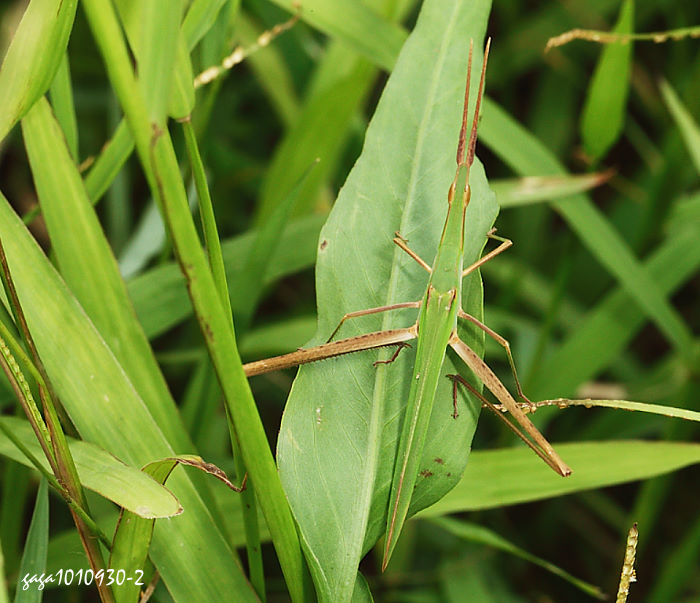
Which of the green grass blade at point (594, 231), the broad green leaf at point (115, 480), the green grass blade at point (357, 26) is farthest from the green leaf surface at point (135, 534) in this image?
the green grass blade at point (594, 231)

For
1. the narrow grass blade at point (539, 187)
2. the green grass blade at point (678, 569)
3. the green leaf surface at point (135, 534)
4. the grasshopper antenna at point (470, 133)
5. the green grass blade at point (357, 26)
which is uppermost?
the green grass blade at point (357, 26)

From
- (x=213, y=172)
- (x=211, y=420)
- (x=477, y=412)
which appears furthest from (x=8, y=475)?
(x=213, y=172)

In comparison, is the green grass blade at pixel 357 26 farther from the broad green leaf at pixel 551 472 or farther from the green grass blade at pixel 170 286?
the broad green leaf at pixel 551 472

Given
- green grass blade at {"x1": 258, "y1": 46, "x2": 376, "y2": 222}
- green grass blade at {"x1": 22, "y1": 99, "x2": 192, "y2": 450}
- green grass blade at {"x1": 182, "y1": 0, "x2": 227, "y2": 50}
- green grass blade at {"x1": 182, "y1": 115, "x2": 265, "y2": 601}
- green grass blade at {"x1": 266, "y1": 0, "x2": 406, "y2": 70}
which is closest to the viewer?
green grass blade at {"x1": 182, "y1": 115, "x2": 265, "y2": 601}

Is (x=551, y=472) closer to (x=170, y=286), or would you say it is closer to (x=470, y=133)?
(x=470, y=133)

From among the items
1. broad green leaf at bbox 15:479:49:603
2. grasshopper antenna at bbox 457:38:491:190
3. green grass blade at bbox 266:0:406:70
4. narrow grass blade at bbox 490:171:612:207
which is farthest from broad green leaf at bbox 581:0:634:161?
broad green leaf at bbox 15:479:49:603

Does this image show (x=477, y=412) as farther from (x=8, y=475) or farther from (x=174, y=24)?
(x=8, y=475)

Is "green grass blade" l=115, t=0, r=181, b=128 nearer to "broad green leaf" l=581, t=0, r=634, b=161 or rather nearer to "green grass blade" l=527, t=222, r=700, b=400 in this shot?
"broad green leaf" l=581, t=0, r=634, b=161
